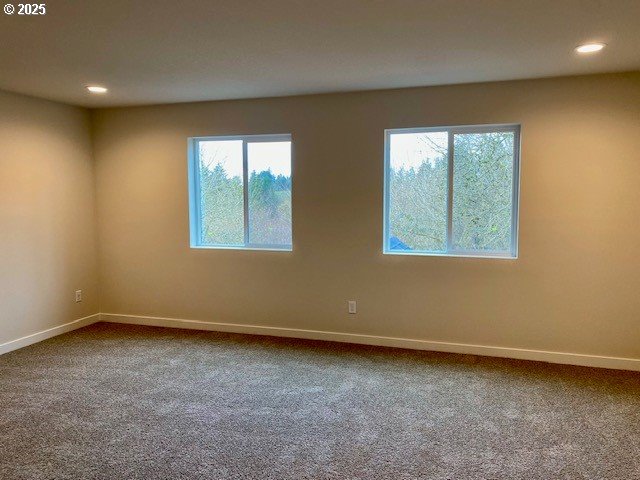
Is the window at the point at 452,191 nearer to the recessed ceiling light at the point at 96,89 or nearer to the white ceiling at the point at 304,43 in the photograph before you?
the white ceiling at the point at 304,43

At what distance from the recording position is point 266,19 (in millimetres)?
2258

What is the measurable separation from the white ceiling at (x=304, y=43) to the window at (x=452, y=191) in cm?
53

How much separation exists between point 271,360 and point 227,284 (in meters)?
1.14

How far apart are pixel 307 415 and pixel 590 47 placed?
2962 millimetres

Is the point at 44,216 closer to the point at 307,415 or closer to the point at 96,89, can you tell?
the point at 96,89

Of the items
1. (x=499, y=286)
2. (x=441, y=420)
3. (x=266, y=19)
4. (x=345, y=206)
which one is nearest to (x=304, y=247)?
(x=345, y=206)

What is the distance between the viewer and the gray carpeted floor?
2238 mm

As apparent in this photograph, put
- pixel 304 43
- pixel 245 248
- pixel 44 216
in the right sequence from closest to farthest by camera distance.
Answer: pixel 304 43 → pixel 44 216 → pixel 245 248

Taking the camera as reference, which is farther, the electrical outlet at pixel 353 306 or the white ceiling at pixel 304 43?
the electrical outlet at pixel 353 306

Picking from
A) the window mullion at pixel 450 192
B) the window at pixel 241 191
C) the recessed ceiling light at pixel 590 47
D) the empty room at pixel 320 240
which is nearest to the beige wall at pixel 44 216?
the empty room at pixel 320 240

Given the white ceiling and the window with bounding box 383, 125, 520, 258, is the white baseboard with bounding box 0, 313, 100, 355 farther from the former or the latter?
the window with bounding box 383, 125, 520, 258

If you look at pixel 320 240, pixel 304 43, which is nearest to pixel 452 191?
pixel 320 240

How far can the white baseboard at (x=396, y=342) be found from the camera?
3.58 metres

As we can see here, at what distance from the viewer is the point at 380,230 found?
13.2ft
